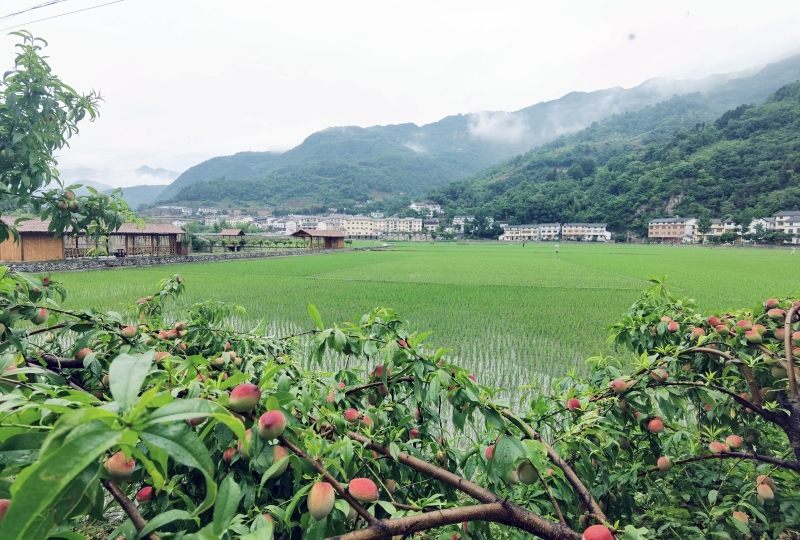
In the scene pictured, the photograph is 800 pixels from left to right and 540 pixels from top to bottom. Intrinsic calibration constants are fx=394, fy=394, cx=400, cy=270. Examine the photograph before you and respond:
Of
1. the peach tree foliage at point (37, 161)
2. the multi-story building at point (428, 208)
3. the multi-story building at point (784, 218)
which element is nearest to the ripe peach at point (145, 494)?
the peach tree foliage at point (37, 161)

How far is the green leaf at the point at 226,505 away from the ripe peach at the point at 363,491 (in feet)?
1.01

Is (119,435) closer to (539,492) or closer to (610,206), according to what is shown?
(539,492)

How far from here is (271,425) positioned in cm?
72

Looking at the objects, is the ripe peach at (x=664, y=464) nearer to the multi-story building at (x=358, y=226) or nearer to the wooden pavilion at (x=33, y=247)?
the wooden pavilion at (x=33, y=247)

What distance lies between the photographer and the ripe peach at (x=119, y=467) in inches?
23.8

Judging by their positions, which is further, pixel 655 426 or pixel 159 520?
pixel 655 426

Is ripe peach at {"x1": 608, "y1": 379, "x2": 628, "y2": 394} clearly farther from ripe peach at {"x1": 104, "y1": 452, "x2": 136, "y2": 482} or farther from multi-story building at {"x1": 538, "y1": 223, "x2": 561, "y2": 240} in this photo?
multi-story building at {"x1": 538, "y1": 223, "x2": 561, "y2": 240}

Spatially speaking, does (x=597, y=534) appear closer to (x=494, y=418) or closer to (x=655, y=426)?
(x=494, y=418)

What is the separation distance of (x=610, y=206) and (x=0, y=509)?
9281 centimetres

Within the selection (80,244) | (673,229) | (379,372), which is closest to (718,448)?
(379,372)

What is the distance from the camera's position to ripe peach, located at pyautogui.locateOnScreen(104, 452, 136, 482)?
604 mm

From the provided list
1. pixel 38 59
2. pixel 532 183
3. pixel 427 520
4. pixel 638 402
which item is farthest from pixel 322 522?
pixel 532 183

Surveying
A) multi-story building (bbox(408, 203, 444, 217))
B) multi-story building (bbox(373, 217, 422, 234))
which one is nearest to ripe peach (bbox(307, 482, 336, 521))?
multi-story building (bbox(373, 217, 422, 234))

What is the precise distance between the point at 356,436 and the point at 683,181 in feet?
310
